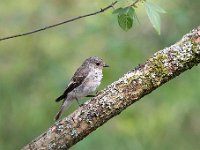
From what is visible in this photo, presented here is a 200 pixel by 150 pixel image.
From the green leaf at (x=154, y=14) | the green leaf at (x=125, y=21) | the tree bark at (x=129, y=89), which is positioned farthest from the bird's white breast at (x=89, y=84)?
the green leaf at (x=154, y=14)

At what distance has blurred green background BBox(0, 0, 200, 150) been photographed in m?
7.71

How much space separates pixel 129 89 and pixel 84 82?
177 centimetres

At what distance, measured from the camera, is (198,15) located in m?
7.84

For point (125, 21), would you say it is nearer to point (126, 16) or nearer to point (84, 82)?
point (126, 16)

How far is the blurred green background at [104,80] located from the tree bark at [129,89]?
3459 mm

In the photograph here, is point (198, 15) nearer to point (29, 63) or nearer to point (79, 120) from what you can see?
point (29, 63)

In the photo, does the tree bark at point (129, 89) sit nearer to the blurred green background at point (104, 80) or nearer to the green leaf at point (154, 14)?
the green leaf at point (154, 14)

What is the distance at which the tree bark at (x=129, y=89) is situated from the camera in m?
3.91

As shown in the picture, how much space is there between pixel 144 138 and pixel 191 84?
0.97 meters

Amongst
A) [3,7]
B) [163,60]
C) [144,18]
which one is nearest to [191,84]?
[144,18]

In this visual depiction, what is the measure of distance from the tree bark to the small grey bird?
1.55m

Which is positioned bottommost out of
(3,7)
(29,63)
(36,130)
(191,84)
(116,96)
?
(116,96)

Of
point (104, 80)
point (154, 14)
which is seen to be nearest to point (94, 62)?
point (104, 80)

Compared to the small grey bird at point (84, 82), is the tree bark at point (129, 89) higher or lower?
lower
